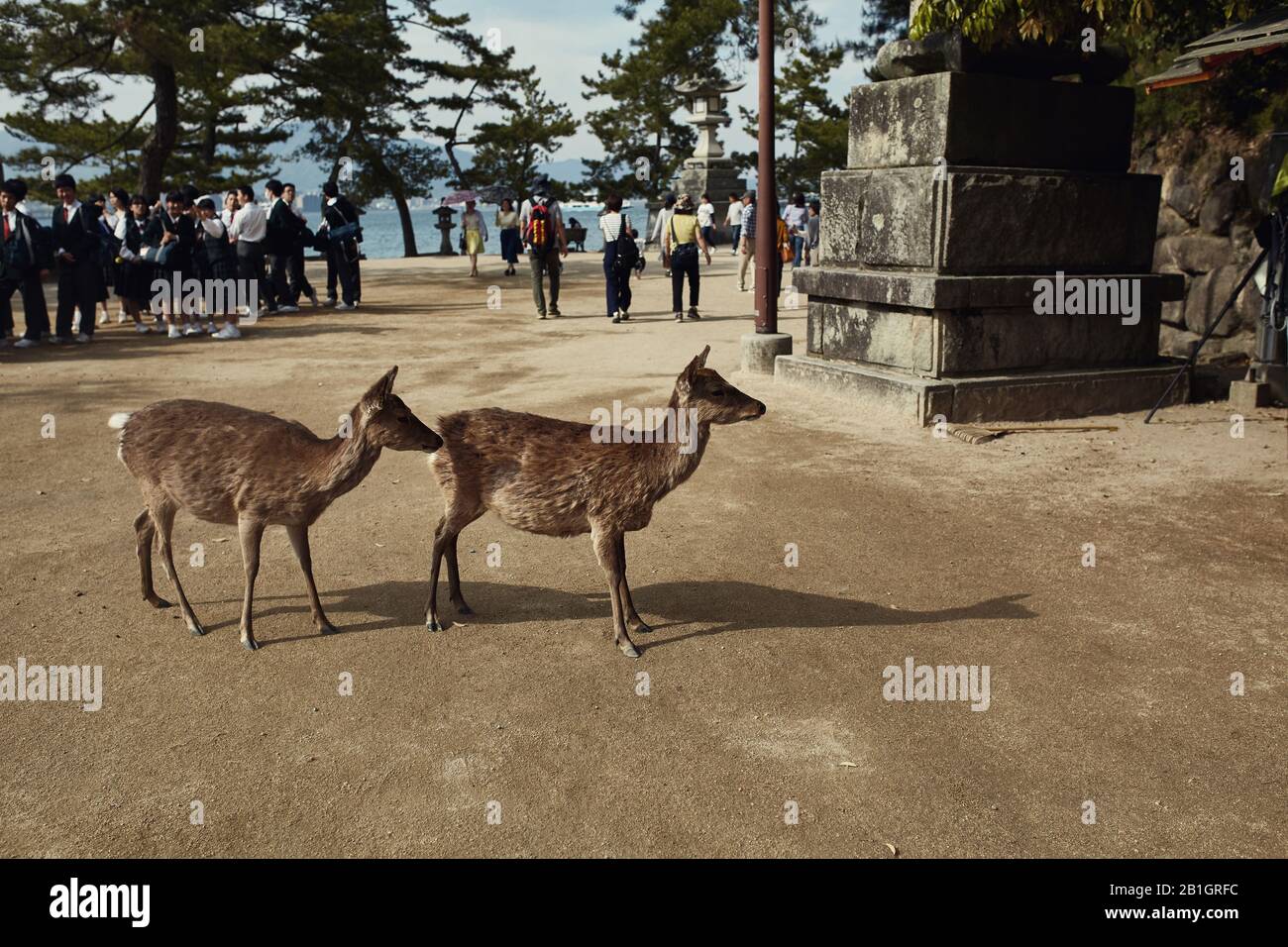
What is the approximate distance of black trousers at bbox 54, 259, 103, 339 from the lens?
14.5 m

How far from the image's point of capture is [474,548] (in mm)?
6629

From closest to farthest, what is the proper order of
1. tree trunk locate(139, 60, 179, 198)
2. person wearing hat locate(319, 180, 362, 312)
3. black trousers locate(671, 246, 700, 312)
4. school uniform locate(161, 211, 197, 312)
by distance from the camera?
school uniform locate(161, 211, 197, 312) → black trousers locate(671, 246, 700, 312) → person wearing hat locate(319, 180, 362, 312) → tree trunk locate(139, 60, 179, 198)

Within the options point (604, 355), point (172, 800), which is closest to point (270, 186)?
point (604, 355)

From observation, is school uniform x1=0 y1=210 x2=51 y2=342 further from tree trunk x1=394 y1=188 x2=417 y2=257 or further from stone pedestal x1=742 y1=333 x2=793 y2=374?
tree trunk x1=394 y1=188 x2=417 y2=257

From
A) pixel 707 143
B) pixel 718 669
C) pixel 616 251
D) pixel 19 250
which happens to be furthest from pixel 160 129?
pixel 718 669

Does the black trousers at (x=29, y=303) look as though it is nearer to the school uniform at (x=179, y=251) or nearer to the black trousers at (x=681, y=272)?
the school uniform at (x=179, y=251)

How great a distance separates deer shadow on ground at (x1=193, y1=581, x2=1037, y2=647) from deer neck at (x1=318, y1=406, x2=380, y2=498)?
0.82 metres

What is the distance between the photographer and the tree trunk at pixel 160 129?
907 inches

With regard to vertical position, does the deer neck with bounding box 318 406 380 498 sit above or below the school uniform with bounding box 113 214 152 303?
below

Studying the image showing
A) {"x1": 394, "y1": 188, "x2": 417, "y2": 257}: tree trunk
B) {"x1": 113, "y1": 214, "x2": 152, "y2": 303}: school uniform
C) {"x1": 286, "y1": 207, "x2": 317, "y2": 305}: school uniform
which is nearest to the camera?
{"x1": 113, "y1": 214, "x2": 152, "y2": 303}: school uniform

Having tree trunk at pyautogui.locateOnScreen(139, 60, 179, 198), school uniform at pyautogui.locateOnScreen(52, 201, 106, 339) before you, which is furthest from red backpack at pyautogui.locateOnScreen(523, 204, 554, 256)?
tree trunk at pyautogui.locateOnScreen(139, 60, 179, 198)

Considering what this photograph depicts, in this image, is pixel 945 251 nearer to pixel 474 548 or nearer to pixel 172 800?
pixel 474 548

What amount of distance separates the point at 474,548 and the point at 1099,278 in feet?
21.7

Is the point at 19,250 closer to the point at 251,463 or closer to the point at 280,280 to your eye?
the point at 280,280
